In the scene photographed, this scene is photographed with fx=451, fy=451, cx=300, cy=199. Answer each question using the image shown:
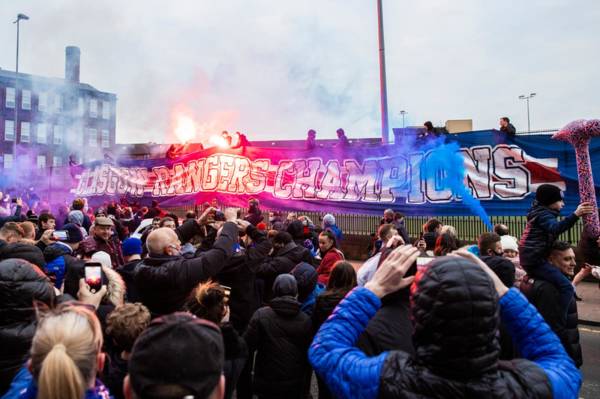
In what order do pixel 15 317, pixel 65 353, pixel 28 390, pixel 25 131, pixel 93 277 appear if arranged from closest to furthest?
pixel 65 353 < pixel 28 390 < pixel 15 317 < pixel 93 277 < pixel 25 131

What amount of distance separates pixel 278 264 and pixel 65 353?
145 inches

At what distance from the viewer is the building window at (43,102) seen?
6095 centimetres

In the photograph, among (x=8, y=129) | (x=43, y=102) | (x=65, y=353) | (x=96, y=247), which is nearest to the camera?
(x=65, y=353)

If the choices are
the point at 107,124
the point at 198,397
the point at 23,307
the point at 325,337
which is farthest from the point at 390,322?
the point at 107,124

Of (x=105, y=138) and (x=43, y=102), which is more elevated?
(x=43, y=102)

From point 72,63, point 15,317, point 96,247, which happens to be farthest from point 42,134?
point 15,317

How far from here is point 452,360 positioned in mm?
1417

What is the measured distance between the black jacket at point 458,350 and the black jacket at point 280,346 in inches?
82.1

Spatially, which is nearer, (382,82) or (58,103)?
(382,82)

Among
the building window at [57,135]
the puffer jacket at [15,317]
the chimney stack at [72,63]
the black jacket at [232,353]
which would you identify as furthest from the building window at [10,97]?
the black jacket at [232,353]

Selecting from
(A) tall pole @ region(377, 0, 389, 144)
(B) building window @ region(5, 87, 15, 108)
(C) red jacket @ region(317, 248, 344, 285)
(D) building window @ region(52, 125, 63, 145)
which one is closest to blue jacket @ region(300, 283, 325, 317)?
(C) red jacket @ region(317, 248, 344, 285)

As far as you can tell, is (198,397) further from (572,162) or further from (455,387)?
(572,162)

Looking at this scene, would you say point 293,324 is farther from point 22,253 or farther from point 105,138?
point 105,138

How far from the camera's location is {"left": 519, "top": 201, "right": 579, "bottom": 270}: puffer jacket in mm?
3830
